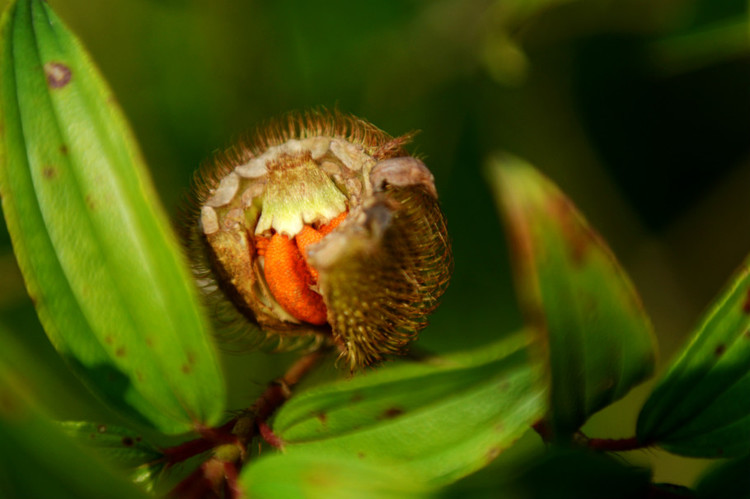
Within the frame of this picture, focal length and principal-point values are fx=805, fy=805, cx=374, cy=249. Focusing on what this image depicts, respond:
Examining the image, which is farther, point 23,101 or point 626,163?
point 626,163

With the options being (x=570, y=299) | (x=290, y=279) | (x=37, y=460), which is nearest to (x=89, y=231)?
(x=290, y=279)

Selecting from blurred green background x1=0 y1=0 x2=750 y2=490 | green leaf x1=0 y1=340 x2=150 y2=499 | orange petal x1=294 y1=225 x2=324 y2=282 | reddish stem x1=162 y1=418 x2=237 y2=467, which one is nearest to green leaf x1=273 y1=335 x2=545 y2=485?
reddish stem x1=162 y1=418 x2=237 y2=467

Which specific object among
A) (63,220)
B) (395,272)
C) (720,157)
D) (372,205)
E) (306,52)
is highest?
(306,52)

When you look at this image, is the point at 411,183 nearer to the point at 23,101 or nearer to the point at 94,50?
the point at 23,101

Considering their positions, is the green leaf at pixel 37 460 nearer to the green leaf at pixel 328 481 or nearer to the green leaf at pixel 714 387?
the green leaf at pixel 328 481

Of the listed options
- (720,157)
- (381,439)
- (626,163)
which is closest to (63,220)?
(381,439)

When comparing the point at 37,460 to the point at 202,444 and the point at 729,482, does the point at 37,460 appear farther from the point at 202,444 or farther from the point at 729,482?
the point at 729,482

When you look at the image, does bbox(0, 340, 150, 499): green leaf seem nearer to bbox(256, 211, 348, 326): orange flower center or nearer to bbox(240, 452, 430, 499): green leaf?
bbox(240, 452, 430, 499): green leaf
